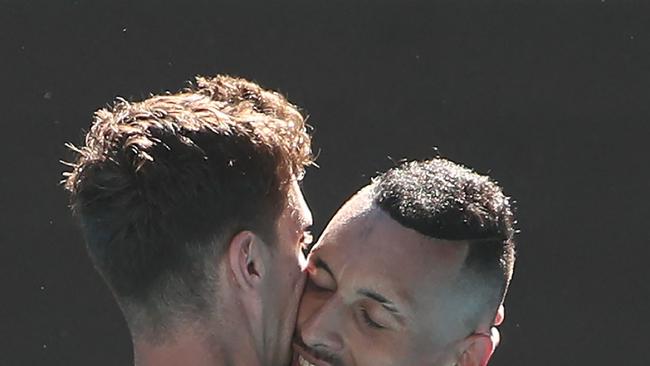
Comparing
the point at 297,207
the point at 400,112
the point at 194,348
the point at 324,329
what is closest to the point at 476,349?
the point at 324,329

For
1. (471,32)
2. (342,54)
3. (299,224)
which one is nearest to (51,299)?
(342,54)

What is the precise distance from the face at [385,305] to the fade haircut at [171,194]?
0.20 meters

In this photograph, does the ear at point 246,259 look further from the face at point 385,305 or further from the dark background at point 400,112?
the dark background at point 400,112

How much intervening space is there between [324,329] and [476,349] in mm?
275

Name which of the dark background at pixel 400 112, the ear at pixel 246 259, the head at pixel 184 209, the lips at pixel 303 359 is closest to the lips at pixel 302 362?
the lips at pixel 303 359

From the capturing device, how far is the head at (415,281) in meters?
2.44

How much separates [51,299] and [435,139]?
1.46m

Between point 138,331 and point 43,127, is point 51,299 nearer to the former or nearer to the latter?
point 43,127

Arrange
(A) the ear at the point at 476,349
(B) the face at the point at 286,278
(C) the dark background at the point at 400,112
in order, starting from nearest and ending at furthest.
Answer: (B) the face at the point at 286,278 → (A) the ear at the point at 476,349 → (C) the dark background at the point at 400,112

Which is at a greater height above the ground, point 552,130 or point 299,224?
point 552,130

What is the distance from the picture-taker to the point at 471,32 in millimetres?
5012

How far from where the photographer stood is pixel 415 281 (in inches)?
96.2

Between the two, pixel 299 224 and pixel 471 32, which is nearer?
pixel 299 224

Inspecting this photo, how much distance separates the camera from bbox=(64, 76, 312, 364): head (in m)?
2.26
